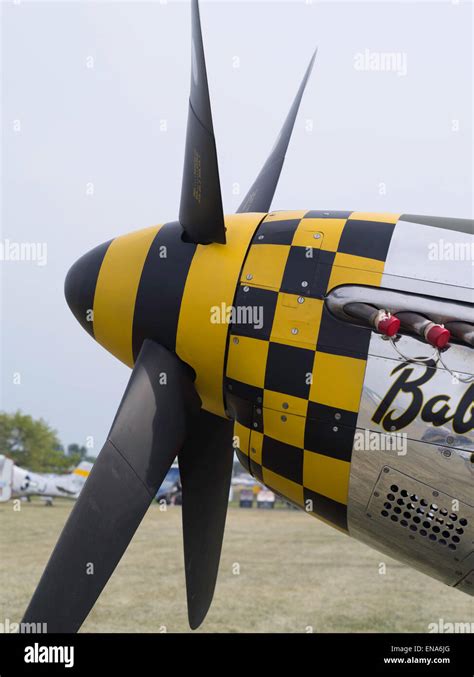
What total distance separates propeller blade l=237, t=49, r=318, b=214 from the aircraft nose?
208 cm

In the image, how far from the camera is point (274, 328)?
5.10m

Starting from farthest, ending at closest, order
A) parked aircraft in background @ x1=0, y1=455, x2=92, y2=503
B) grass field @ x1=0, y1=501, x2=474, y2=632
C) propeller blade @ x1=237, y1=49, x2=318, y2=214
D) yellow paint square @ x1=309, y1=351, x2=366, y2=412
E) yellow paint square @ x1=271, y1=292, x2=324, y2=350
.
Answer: parked aircraft in background @ x1=0, y1=455, x2=92, y2=503 → grass field @ x1=0, y1=501, x2=474, y2=632 → propeller blade @ x1=237, y1=49, x2=318, y2=214 → yellow paint square @ x1=271, y1=292, x2=324, y2=350 → yellow paint square @ x1=309, y1=351, x2=366, y2=412

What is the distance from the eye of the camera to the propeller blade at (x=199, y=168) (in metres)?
5.23

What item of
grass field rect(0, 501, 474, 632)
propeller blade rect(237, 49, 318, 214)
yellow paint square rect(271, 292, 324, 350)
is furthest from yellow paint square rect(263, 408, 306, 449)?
grass field rect(0, 501, 474, 632)

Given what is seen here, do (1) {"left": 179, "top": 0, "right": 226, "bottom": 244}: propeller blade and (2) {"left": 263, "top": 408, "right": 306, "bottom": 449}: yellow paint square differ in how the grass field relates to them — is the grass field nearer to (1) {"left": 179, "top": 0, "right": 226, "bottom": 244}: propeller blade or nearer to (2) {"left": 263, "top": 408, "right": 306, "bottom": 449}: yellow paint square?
(2) {"left": 263, "top": 408, "right": 306, "bottom": 449}: yellow paint square

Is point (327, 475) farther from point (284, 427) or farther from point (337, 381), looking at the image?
point (337, 381)

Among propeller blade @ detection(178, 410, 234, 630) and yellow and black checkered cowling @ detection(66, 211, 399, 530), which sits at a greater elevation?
yellow and black checkered cowling @ detection(66, 211, 399, 530)

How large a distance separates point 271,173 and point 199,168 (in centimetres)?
263

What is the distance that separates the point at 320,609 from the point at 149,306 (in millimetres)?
8336

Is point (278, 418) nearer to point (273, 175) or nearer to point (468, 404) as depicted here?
point (468, 404)

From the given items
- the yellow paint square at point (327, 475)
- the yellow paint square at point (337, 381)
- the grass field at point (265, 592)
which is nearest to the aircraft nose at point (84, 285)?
the yellow paint square at point (337, 381)

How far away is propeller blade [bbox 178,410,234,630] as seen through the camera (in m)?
6.76
